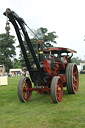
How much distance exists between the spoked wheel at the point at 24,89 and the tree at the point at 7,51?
35.7 meters

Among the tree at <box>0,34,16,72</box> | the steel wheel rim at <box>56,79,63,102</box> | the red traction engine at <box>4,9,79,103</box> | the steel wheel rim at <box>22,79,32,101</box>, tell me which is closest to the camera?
the red traction engine at <box>4,9,79,103</box>

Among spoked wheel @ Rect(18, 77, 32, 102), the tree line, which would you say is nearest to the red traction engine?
spoked wheel @ Rect(18, 77, 32, 102)

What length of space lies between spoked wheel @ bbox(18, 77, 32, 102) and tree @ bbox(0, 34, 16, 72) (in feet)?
117

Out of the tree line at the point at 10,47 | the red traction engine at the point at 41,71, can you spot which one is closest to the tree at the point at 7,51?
the tree line at the point at 10,47

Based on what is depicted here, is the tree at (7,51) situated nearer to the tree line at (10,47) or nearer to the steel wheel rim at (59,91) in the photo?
the tree line at (10,47)

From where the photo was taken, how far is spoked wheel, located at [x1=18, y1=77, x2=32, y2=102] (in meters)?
5.64

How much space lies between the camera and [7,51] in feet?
138

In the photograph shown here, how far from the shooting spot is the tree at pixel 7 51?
4150cm

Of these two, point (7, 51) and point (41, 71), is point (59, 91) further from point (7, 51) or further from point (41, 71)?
point (7, 51)

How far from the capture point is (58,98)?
5.61 metres

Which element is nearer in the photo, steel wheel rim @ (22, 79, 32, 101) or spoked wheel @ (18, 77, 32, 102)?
spoked wheel @ (18, 77, 32, 102)

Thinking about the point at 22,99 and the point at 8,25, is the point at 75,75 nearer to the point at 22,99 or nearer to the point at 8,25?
the point at 22,99

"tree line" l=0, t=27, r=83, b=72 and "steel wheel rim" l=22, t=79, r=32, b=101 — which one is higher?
"tree line" l=0, t=27, r=83, b=72

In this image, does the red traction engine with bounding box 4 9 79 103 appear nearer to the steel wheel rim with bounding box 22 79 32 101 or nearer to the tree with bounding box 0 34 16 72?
the steel wheel rim with bounding box 22 79 32 101
